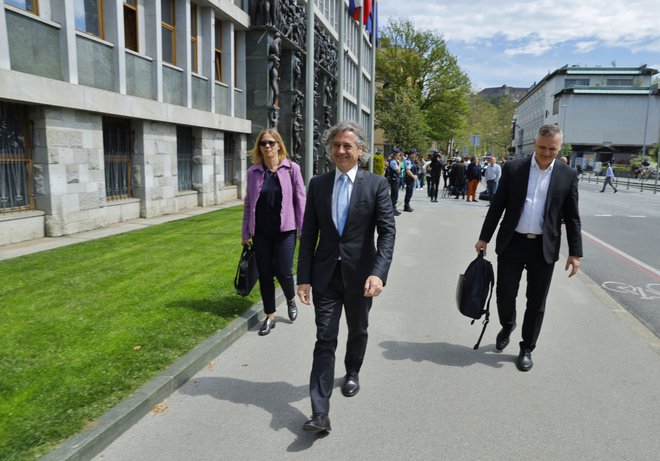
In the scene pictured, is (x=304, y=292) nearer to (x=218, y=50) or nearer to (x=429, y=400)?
(x=429, y=400)

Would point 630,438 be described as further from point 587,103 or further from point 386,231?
point 587,103

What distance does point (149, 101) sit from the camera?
13453 mm

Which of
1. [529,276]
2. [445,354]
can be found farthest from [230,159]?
[529,276]

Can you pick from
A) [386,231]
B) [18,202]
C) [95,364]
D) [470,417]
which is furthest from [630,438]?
[18,202]

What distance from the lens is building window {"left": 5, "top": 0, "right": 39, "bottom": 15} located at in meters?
9.47

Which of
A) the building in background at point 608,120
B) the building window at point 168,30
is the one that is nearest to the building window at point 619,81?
the building in background at point 608,120

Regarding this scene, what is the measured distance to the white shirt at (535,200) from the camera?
169 inches

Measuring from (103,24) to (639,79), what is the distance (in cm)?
10576

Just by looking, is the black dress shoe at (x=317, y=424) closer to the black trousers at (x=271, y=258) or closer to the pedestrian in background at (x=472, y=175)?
the black trousers at (x=271, y=258)

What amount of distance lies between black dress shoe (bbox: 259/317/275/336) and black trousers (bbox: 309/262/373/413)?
5.71 feet

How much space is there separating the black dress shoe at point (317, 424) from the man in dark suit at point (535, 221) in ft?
6.33

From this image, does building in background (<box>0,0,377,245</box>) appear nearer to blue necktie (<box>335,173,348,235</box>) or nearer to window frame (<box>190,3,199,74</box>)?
window frame (<box>190,3,199,74</box>)

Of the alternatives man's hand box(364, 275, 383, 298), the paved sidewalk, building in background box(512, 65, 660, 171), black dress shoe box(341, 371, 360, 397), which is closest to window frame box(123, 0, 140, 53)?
the paved sidewalk

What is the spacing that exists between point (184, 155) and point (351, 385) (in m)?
14.1
